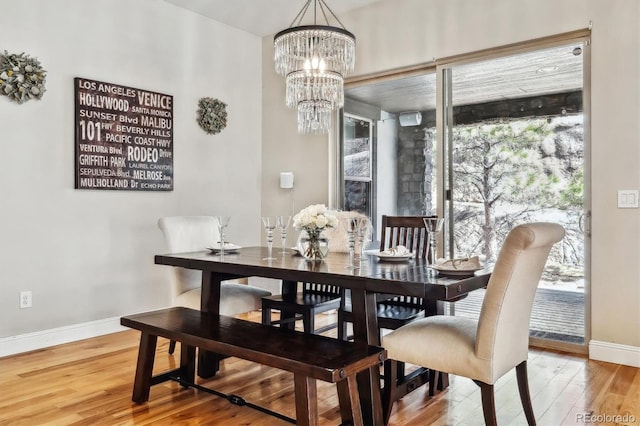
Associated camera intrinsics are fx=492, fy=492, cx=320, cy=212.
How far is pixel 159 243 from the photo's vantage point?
4379 mm

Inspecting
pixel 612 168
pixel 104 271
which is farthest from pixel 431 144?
pixel 104 271

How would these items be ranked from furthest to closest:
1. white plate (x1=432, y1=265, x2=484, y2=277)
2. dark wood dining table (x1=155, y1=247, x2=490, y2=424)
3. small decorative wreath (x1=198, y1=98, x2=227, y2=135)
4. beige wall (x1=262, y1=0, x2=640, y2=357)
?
small decorative wreath (x1=198, y1=98, x2=227, y2=135)
beige wall (x1=262, y1=0, x2=640, y2=357)
white plate (x1=432, y1=265, x2=484, y2=277)
dark wood dining table (x1=155, y1=247, x2=490, y2=424)

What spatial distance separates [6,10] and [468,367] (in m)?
3.74

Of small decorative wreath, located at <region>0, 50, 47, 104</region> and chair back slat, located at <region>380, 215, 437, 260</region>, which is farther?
small decorative wreath, located at <region>0, 50, 47, 104</region>

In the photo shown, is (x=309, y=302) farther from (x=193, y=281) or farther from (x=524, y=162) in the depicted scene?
(x=524, y=162)

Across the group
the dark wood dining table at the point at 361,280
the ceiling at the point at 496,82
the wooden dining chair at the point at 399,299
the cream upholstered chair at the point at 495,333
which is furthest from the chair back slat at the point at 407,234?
the ceiling at the point at 496,82

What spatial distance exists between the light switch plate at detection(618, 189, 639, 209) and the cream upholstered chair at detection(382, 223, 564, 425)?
1.50 meters

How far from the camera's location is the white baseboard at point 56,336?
135 inches

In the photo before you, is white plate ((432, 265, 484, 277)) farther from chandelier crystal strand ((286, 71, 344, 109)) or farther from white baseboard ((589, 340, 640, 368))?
white baseboard ((589, 340, 640, 368))

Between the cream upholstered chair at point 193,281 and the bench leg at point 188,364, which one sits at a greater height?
the cream upholstered chair at point 193,281

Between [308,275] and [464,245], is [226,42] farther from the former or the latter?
[308,275]

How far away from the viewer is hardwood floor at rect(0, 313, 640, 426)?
2.38 metres

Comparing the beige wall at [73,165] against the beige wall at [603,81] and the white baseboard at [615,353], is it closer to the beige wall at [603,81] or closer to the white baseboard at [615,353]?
the beige wall at [603,81]

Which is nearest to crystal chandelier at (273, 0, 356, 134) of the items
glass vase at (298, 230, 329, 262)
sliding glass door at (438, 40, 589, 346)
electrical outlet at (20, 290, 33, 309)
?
glass vase at (298, 230, 329, 262)
